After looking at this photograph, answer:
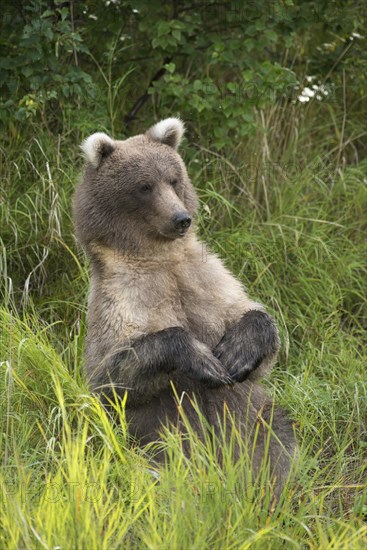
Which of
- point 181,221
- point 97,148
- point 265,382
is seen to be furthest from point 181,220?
point 265,382

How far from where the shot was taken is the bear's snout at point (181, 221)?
185 inches

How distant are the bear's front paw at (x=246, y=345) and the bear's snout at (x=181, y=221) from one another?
20.1 inches

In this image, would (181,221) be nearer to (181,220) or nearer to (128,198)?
(181,220)

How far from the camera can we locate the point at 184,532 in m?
3.39

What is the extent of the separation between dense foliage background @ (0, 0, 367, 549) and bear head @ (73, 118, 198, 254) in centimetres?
63

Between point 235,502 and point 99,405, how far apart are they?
84 cm

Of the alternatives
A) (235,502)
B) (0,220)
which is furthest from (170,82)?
(235,502)

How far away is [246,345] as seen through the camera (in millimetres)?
4688

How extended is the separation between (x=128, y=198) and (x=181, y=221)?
1.04ft

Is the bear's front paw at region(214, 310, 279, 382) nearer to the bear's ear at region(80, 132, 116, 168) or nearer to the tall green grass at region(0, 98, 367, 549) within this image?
the tall green grass at region(0, 98, 367, 549)

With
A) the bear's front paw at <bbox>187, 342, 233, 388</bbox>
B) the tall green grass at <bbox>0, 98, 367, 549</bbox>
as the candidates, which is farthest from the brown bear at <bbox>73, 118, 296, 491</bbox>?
the tall green grass at <bbox>0, 98, 367, 549</bbox>

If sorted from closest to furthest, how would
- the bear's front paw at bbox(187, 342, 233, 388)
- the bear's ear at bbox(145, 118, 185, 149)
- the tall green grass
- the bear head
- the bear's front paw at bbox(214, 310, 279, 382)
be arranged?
1. the tall green grass
2. the bear's front paw at bbox(187, 342, 233, 388)
3. the bear's front paw at bbox(214, 310, 279, 382)
4. the bear head
5. the bear's ear at bbox(145, 118, 185, 149)

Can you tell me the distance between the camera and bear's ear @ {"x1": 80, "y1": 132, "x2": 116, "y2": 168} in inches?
191

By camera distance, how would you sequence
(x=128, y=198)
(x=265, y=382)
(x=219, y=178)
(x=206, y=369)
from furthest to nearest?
(x=219, y=178)
(x=265, y=382)
(x=128, y=198)
(x=206, y=369)
